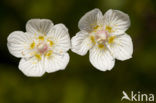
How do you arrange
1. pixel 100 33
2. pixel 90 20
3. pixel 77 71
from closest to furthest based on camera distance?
pixel 90 20
pixel 100 33
pixel 77 71

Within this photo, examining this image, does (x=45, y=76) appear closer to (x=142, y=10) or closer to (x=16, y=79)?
(x=16, y=79)

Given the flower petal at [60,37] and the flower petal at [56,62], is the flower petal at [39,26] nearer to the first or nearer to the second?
the flower petal at [60,37]

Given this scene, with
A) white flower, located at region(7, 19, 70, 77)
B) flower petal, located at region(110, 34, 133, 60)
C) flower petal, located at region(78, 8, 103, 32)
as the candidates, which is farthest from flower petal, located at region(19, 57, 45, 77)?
flower petal, located at region(110, 34, 133, 60)

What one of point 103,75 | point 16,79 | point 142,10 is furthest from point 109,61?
point 16,79

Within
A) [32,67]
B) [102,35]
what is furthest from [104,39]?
[32,67]

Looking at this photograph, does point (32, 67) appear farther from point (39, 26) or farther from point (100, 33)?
point (100, 33)

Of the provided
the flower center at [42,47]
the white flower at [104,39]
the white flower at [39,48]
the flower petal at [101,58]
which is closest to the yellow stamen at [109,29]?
the white flower at [104,39]
